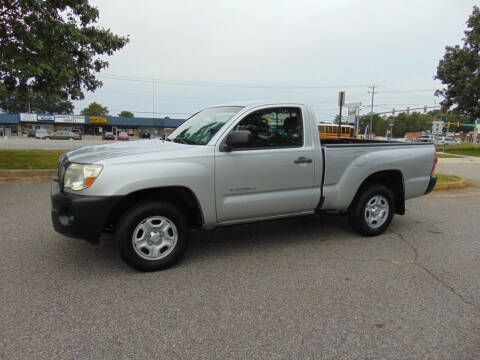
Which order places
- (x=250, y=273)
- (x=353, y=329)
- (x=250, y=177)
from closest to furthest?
(x=353, y=329) → (x=250, y=273) → (x=250, y=177)

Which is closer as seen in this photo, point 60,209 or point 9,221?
point 60,209

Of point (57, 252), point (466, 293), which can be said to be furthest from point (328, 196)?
point (57, 252)

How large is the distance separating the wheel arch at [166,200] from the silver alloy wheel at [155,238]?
25cm

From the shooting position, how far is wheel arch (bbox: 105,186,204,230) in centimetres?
358

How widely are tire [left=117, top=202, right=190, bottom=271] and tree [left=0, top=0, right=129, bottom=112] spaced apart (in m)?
6.85

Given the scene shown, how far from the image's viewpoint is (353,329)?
267cm

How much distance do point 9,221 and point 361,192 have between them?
5.21 meters

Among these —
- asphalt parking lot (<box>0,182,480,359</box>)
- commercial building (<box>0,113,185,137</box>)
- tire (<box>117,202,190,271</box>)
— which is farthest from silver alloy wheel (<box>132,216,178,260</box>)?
commercial building (<box>0,113,185,137</box>)

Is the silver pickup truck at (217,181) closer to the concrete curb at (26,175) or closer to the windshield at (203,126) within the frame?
the windshield at (203,126)

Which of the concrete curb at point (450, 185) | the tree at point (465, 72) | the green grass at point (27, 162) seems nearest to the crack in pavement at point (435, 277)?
the concrete curb at point (450, 185)

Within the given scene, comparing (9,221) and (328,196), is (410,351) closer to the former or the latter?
(328,196)

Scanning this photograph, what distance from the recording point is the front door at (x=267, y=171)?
3.80 meters

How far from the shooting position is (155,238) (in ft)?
11.7

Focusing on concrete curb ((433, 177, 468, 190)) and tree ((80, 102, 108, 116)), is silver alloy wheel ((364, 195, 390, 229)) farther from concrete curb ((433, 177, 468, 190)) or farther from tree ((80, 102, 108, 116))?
tree ((80, 102, 108, 116))
